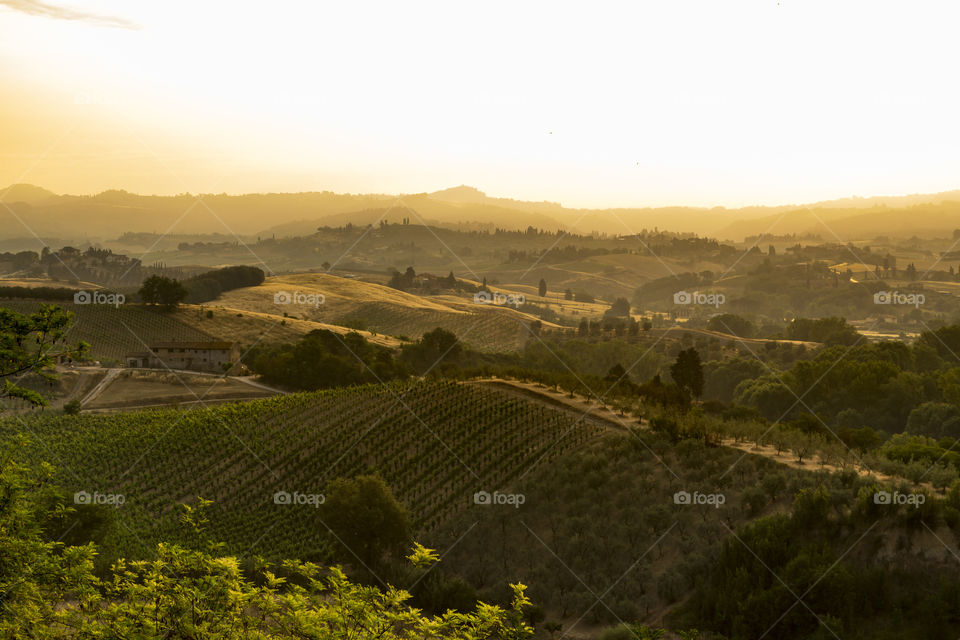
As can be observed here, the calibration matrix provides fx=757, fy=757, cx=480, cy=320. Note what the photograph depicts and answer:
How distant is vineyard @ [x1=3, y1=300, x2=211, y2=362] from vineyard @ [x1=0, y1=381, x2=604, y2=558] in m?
55.6

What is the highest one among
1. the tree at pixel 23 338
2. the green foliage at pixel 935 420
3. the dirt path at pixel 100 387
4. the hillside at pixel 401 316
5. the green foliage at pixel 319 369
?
the tree at pixel 23 338

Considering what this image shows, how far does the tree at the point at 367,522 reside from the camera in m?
32.6

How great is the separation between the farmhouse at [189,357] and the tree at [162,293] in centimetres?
3419

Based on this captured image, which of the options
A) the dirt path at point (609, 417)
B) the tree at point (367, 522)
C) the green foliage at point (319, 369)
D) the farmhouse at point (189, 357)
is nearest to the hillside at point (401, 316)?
the farmhouse at point (189, 357)

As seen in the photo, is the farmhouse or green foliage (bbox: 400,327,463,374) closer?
the farmhouse

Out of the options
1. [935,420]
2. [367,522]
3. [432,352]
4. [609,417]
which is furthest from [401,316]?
[367,522]

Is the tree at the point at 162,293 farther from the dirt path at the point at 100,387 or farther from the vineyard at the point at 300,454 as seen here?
the vineyard at the point at 300,454

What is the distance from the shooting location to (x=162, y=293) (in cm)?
12500

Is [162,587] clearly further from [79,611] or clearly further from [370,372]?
[370,372]

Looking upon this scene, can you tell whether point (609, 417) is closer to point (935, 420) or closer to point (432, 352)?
point (935, 420)

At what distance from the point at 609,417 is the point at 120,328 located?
96.2 m

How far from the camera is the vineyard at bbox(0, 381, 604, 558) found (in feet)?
124

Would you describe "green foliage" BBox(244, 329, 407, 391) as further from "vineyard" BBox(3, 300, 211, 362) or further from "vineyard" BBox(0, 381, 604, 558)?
"vineyard" BBox(3, 300, 211, 362)

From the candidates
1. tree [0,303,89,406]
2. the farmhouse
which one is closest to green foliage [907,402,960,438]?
tree [0,303,89,406]
